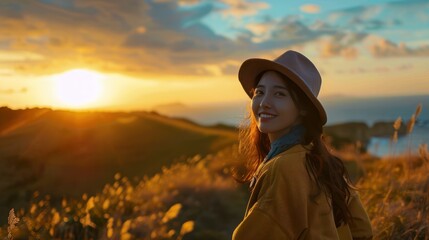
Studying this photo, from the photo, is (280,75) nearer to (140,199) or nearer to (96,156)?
(140,199)

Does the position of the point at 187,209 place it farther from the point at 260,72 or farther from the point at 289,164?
the point at 289,164

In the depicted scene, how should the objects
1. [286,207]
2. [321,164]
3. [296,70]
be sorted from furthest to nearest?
[296,70] → [321,164] → [286,207]

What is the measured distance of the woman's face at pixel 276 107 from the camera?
2.83 meters

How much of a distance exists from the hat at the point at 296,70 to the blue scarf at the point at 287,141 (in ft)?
0.57

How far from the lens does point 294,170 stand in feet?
8.32

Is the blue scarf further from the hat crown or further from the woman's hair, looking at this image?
the hat crown

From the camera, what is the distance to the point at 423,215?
5.12 meters

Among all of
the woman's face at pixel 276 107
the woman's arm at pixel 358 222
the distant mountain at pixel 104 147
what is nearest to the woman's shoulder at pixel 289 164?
the woman's face at pixel 276 107

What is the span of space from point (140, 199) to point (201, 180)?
1557mm

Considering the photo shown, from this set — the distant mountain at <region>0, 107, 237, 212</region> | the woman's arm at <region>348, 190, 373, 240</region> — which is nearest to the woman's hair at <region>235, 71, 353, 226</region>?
the woman's arm at <region>348, 190, 373, 240</region>

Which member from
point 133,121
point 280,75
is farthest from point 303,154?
point 133,121

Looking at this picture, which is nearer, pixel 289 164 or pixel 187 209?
pixel 289 164

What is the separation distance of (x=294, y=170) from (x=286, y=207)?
0.21 m

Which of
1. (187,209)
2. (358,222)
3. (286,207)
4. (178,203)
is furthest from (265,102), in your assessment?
(178,203)
